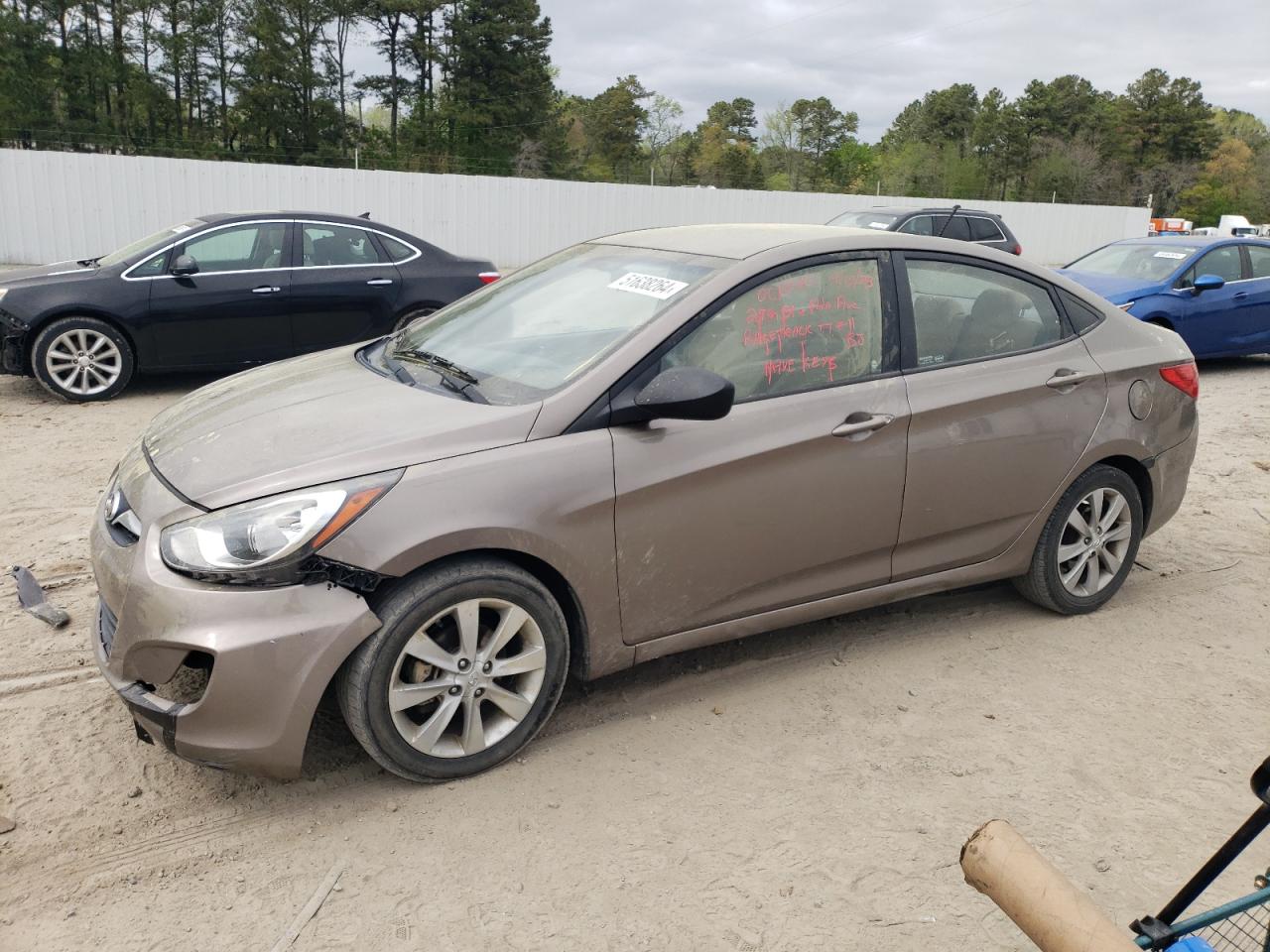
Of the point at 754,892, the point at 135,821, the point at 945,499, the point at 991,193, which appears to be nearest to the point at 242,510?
the point at 135,821

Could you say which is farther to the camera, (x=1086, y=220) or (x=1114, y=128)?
(x=1114, y=128)

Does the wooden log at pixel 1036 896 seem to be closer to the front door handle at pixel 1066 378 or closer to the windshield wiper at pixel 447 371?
the windshield wiper at pixel 447 371

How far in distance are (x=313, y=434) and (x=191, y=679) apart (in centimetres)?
81

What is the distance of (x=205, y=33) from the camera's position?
155 ft

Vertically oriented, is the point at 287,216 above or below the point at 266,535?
above

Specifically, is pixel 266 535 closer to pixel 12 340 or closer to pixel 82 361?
pixel 82 361

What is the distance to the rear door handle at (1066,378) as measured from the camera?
427 centimetres

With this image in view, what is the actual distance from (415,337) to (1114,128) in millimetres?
86703

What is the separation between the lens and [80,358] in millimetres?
8289

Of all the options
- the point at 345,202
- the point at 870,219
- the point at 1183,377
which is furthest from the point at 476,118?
the point at 1183,377

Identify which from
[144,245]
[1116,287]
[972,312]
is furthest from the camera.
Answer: [1116,287]

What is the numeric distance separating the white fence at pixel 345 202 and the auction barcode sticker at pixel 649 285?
539 inches

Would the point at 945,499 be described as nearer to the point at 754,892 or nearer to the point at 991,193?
the point at 754,892

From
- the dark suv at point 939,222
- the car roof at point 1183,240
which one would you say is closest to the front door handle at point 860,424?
the car roof at point 1183,240
